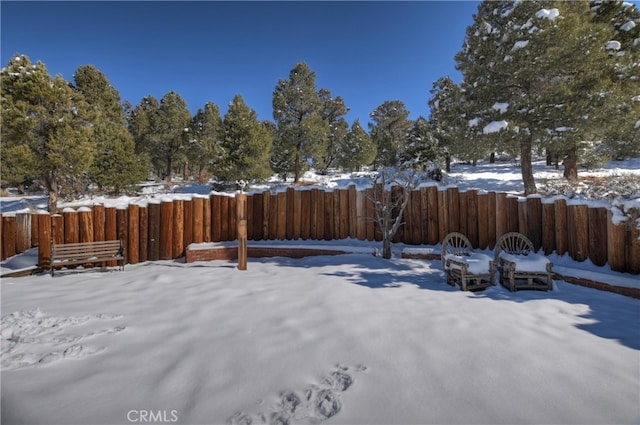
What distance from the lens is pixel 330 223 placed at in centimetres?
848

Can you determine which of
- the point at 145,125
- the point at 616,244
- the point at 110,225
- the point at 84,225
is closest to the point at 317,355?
the point at 616,244

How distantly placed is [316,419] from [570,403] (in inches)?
69.7

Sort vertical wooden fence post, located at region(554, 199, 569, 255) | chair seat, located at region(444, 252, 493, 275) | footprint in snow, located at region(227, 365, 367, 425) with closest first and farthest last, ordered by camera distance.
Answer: footprint in snow, located at region(227, 365, 367, 425), chair seat, located at region(444, 252, 493, 275), vertical wooden fence post, located at region(554, 199, 569, 255)

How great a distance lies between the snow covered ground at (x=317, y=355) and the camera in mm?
2031

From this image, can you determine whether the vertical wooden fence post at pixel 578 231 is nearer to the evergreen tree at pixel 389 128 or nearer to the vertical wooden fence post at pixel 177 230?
the vertical wooden fence post at pixel 177 230

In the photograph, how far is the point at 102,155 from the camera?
69.1 feet

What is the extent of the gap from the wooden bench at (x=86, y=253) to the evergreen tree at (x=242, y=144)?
15.9 metres

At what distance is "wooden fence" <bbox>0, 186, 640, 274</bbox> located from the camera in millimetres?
5480

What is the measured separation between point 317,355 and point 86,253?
6148mm

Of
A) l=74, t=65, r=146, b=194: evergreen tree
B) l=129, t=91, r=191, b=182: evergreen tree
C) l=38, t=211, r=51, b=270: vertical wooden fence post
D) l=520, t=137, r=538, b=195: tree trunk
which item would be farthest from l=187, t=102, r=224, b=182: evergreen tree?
l=520, t=137, r=538, b=195: tree trunk

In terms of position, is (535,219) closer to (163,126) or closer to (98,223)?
(98,223)

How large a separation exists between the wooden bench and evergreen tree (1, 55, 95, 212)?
12.9 m

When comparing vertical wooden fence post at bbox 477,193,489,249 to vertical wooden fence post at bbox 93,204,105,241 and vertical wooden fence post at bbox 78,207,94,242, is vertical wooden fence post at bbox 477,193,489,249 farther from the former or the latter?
vertical wooden fence post at bbox 78,207,94,242

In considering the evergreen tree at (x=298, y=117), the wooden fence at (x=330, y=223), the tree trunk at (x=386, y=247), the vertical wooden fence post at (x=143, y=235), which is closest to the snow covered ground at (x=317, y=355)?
the wooden fence at (x=330, y=223)
